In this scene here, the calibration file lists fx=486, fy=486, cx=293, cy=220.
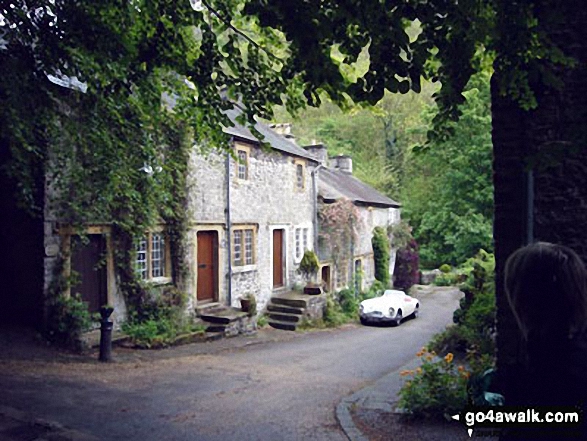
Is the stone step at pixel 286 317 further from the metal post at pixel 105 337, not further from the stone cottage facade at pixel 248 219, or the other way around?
the metal post at pixel 105 337

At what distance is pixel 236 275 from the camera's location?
16672 mm

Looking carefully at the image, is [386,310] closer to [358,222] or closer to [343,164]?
[358,222]

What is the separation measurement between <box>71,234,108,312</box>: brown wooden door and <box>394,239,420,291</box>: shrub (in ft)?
65.0

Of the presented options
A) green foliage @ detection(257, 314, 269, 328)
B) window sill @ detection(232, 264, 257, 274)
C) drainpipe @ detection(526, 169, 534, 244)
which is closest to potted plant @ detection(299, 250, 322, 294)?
green foliage @ detection(257, 314, 269, 328)

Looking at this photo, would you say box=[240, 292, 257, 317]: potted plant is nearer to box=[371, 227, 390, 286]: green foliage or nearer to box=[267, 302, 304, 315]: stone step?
box=[267, 302, 304, 315]: stone step

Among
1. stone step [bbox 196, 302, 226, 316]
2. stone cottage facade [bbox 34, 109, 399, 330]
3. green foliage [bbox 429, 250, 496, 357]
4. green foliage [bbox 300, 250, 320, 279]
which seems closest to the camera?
green foliage [bbox 429, 250, 496, 357]

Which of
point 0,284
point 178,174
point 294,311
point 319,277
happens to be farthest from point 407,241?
point 0,284

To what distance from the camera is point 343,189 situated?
24578 mm

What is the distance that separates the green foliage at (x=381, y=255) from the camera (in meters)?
26.6

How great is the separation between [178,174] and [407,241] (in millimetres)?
18860

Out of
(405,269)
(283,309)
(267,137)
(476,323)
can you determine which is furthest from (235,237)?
(405,269)

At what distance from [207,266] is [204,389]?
7500 mm

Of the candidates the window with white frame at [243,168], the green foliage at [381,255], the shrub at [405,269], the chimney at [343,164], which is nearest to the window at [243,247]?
the window with white frame at [243,168]

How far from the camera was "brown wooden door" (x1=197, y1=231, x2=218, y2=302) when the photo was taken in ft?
50.9
